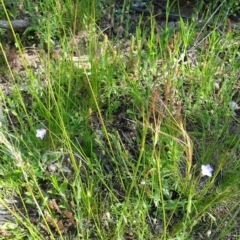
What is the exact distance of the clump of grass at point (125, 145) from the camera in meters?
1.43

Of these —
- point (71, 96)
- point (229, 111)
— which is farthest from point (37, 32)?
point (229, 111)

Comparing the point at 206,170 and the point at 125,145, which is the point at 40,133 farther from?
the point at 206,170

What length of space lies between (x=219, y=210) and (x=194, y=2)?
1.42 m

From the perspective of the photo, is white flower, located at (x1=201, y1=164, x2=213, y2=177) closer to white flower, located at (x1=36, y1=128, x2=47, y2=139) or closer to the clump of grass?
the clump of grass

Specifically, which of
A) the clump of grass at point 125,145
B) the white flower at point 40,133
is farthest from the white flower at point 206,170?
the white flower at point 40,133

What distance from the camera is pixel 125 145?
5.68ft

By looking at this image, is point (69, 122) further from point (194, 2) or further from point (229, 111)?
point (194, 2)

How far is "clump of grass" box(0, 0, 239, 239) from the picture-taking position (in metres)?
1.43

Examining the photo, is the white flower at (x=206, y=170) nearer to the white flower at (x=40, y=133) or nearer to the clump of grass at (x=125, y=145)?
the clump of grass at (x=125, y=145)

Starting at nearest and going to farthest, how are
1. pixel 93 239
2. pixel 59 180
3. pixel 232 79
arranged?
pixel 93 239 < pixel 59 180 < pixel 232 79

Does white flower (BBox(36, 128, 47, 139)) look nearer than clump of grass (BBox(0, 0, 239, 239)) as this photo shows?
No

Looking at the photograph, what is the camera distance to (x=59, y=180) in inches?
Result: 62.6

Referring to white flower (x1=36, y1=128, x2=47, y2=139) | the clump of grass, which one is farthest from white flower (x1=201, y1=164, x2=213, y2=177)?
white flower (x1=36, y1=128, x2=47, y2=139)

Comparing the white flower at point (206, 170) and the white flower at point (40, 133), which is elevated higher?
the white flower at point (40, 133)
